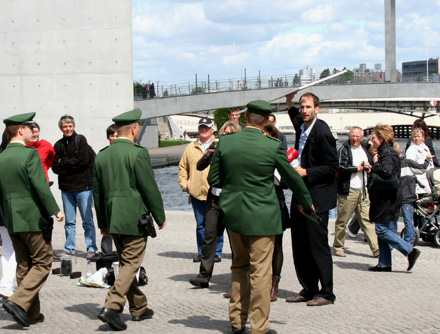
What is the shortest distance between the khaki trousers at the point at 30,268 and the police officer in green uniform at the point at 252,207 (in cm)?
162

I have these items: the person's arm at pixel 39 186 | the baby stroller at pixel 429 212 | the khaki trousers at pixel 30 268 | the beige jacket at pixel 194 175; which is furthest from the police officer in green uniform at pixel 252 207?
the baby stroller at pixel 429 212

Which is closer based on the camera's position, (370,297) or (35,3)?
(370,297)

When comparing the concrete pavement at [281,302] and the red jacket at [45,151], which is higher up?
the red jacket at [45,151]

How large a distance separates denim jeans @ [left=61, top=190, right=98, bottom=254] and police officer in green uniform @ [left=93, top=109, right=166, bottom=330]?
3667 millimetres

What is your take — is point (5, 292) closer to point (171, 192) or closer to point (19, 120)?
point (19, 120)

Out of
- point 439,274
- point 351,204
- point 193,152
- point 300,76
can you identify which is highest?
point 300,76

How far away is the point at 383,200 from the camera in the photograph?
8953mm

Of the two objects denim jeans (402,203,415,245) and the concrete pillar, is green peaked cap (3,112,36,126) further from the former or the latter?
the concrete pillar

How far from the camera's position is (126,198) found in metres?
6.20

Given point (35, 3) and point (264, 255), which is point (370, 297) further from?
point (35, 3)

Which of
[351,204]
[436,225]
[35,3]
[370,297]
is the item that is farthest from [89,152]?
[35,3]

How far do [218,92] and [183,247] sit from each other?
3186 cm

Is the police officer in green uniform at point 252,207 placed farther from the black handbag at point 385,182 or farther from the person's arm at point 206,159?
the black handbag at point 385,182

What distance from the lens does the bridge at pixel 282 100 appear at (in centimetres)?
4056
